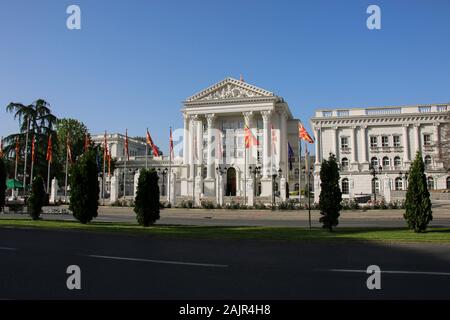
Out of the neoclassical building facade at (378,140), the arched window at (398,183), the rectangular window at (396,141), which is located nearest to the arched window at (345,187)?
the neoclassical building facade at (378,140)

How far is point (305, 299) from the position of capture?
620cm

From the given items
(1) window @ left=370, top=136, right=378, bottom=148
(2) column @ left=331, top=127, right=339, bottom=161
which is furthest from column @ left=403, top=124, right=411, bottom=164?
(2) column @ left=331, top=127, right=339, bottom=161

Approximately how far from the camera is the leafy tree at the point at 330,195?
18.5 meters

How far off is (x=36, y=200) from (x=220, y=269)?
18770 mm

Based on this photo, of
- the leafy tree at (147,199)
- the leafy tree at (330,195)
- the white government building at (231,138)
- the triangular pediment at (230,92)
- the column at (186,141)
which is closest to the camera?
the leafy tree at (330,195)

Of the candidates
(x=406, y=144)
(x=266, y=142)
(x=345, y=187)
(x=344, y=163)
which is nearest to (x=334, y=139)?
(x=344, y=163)

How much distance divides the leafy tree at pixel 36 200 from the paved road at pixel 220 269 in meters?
9.58

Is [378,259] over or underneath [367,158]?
underneath

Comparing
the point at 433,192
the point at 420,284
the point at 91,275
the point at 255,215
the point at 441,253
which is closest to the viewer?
the point at 420,284

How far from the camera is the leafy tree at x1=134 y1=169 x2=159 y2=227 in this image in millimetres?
20688

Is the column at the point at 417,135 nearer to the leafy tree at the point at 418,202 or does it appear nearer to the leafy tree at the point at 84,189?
the leafy tree at the point at 418,202
